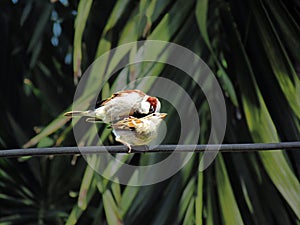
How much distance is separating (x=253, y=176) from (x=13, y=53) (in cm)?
88

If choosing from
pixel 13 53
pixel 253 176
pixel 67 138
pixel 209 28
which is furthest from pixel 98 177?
pixel 13 53

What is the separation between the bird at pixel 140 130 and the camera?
81 cm

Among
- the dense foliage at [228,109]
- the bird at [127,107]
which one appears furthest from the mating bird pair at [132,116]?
the dense foliage at [228,109]

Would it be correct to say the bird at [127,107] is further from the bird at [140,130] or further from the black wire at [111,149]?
the black wire at [111,149]

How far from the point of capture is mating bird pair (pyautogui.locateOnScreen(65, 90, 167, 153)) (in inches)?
32.1

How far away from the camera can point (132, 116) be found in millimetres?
861

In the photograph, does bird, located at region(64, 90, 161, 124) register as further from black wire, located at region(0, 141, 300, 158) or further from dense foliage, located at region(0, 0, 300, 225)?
dense foliage, located at region(0, 0, 300, 225)

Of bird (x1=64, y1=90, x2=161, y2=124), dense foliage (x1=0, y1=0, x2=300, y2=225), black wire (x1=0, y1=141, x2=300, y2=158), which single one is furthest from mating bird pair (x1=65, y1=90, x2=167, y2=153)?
dense foliage (x1=0, y1=0, x2=300, y2=225)

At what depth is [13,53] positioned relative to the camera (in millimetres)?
1734

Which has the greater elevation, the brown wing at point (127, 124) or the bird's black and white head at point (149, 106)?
the bird's black and white head at point (149, 106)

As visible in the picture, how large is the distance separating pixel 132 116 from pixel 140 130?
0.18 ft

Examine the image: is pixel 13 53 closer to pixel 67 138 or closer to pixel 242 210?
pixel 67 138

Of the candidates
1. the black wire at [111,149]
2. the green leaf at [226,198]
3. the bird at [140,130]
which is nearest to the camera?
the black wire at [111,149]

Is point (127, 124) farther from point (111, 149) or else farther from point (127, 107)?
point (111, 149)
